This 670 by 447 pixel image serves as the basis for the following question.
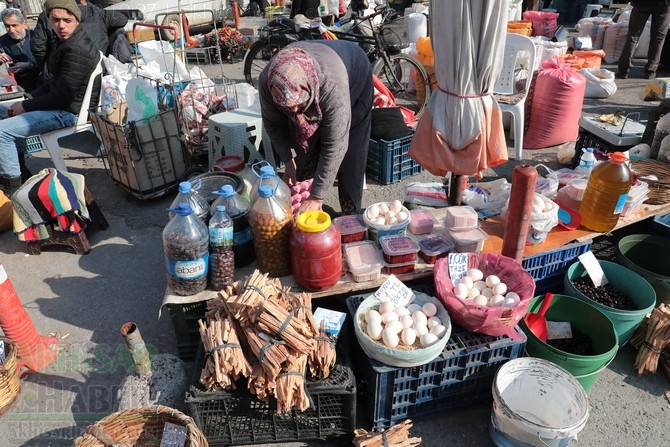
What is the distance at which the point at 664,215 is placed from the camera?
3305 mm

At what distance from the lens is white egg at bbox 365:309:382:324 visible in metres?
2.29

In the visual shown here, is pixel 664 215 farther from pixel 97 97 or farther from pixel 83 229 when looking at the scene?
pixel 97 97

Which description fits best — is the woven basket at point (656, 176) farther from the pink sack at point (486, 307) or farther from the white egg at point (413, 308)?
the white egg at point (413, 308)

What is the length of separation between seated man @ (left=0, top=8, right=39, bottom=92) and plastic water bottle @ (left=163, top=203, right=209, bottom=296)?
5.55m

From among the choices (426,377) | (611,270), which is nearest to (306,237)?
(426,377)

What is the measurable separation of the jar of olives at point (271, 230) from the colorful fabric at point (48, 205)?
207 cm

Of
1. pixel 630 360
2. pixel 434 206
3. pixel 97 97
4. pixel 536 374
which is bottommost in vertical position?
pixel 630 360

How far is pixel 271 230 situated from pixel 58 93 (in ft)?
11.3

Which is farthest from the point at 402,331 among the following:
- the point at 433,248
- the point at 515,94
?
the point at 515,94

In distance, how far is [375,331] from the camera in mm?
2254

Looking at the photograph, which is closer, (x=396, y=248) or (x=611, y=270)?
(x=396, y=248)

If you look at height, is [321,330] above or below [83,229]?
above

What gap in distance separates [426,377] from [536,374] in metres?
0.57

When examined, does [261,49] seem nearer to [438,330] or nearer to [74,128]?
[74,128]
